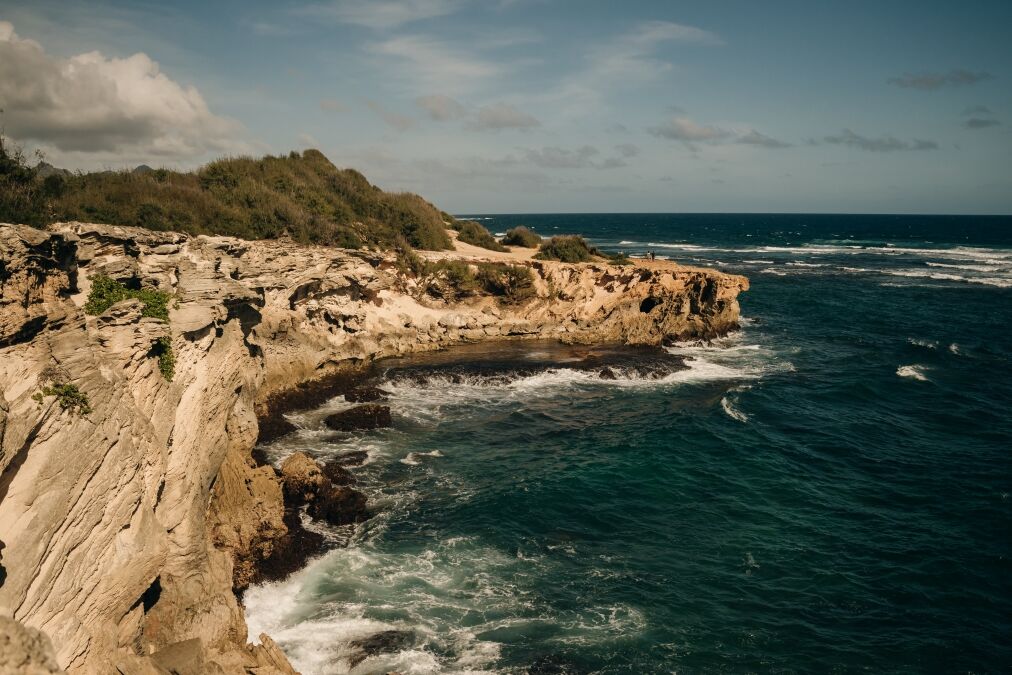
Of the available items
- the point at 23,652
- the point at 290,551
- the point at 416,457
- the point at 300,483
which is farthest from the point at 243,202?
the point at 23,652

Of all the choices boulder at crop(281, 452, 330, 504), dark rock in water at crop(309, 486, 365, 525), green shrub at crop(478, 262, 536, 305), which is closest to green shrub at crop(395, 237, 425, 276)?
green shrub at crop(478, 262, 536, 305)

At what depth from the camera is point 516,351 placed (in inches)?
1495

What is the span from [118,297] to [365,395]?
1727cm

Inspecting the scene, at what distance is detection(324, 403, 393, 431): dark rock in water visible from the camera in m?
25.5

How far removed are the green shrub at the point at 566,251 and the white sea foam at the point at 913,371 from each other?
25.0 metres

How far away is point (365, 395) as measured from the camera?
28938 millimetres

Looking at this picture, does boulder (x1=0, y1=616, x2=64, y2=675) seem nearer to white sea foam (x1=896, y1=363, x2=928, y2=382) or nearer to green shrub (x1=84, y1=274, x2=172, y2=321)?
green shrub (x1=84, y1=274, x2=172, y2=321)

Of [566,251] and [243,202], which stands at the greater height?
[243,202]

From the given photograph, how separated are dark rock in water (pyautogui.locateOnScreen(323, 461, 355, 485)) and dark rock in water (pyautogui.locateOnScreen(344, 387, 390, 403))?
7.42 m

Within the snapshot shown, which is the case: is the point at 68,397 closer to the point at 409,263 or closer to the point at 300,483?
the point at 300,483

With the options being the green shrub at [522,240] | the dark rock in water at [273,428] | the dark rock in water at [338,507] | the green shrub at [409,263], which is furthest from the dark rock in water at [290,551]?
the green shrub at [522,240]

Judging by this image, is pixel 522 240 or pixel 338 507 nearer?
pixel 338 507

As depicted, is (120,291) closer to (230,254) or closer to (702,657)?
(230,254)

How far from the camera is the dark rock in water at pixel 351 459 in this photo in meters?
22.0
